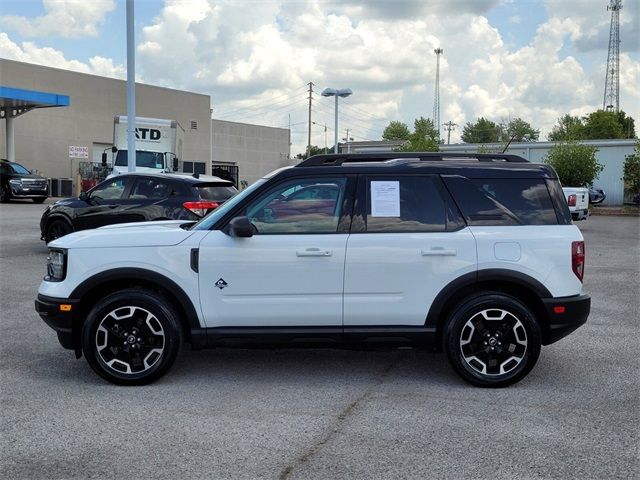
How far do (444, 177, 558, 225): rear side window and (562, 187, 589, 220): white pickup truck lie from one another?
52.1ft

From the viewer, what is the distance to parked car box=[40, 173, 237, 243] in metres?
11.1

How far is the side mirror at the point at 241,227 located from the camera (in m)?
5.00

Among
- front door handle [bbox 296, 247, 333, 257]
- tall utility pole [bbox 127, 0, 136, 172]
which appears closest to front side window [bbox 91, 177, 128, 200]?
tall utility pole [bbox 127, 0, 136, 172]

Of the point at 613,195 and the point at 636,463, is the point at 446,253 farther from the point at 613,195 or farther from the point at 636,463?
the point at 613,195

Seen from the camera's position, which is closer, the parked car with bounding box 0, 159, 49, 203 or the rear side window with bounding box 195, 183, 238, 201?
the rear side window with bounding box 195, 183, 238, 201

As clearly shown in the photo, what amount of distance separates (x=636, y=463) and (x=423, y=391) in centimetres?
166

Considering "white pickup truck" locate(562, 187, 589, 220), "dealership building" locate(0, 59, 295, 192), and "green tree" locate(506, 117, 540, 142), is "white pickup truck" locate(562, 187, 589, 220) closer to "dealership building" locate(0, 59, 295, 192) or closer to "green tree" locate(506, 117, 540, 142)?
"dealership building" locate(0, 59, 295, 192)

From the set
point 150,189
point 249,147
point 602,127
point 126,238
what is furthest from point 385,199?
point 602,127

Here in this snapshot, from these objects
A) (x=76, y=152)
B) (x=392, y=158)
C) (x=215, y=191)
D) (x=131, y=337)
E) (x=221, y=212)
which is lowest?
(x=131, y=337)

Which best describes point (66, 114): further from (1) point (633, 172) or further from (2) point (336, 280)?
(2) point (336, 280)

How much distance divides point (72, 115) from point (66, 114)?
450mm

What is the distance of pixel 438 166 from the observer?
5.36 m

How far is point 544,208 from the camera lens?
527 cm

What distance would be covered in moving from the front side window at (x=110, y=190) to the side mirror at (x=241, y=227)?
7.47 metres
